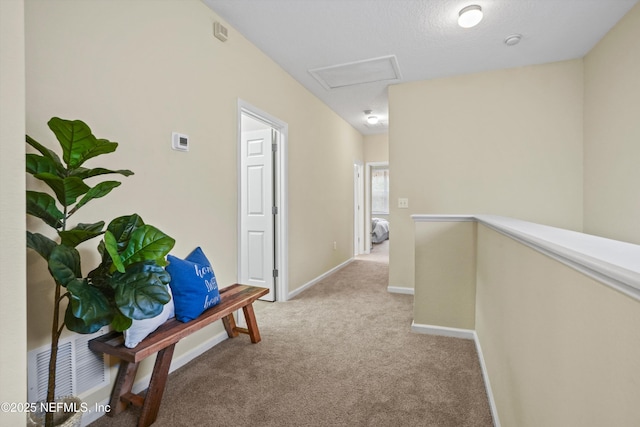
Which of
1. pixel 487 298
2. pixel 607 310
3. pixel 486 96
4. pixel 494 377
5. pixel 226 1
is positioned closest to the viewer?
pixel 607 310

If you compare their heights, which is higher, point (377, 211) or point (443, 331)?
point (377, 211)

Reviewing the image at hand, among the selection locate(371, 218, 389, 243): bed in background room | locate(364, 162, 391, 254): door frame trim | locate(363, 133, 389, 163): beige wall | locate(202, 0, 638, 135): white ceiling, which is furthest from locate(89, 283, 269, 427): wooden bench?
locate(371, 218, 389, 243): bed in background room

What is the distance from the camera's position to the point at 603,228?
2.85 meters

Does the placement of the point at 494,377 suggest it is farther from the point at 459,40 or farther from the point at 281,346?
the point at 459,40

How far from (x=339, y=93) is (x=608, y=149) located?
288cm

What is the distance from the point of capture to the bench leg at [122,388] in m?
1.63

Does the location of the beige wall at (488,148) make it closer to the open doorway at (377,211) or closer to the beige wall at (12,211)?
the open doorway at (377,211)

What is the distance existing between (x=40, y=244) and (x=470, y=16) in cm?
301

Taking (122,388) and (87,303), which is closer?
(87,303)

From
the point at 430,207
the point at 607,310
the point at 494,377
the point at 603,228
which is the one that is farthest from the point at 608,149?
the point at 607,310

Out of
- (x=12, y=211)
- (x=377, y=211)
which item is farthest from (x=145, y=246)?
(x=377, y=211)

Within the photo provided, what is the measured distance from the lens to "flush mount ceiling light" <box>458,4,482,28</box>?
2.34 m

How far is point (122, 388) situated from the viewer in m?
1.63

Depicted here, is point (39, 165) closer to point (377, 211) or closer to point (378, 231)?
point (378, 231)
